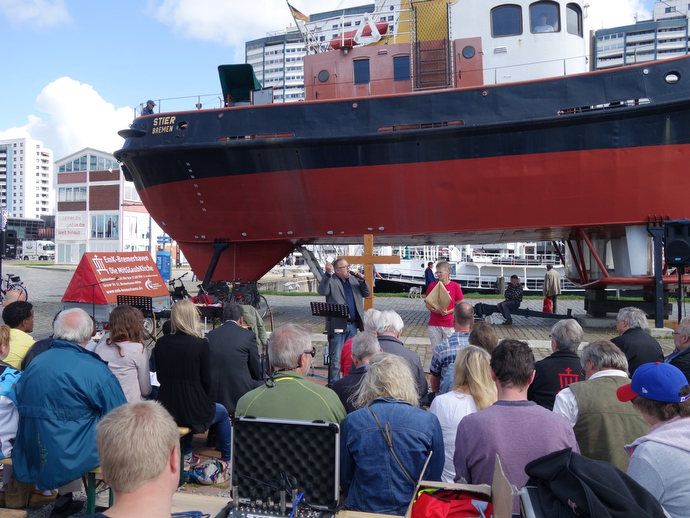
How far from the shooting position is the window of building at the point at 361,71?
12062mm

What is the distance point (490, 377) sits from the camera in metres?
3.15

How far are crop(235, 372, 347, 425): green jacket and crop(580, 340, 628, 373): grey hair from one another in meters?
1.70

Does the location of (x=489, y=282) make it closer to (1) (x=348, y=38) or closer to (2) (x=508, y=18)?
(2) (x=508, y=18)

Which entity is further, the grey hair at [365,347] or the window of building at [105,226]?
the window of building at [105,226]

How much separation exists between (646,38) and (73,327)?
379 feet

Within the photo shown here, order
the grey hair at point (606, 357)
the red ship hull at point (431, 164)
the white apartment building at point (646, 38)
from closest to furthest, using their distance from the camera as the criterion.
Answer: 1. the grey hair at point (606, 357)
2. the red ship hull at point (431, 164)
3. the white apartment building at point (646, 38)

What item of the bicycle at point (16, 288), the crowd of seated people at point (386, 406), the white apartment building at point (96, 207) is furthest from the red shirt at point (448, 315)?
the white apartment building at point (96, 207)

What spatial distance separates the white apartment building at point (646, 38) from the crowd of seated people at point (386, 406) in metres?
104

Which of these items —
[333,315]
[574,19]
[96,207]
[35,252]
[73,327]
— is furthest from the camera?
[35,252]

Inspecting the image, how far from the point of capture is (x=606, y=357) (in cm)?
324

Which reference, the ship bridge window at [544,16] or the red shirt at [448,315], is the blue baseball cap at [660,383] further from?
the ship bridge window at [544,16]

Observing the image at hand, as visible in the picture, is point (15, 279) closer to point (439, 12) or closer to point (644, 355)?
point (439, 12)

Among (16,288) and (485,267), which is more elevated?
(485,267)

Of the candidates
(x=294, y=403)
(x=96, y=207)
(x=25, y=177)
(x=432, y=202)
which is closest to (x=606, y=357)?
(x=294, y=403)
